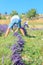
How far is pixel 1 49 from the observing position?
7738 mm

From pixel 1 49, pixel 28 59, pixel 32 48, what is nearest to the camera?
pixel 28 59

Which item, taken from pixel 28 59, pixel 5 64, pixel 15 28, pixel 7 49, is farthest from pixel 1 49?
pixel 15 28

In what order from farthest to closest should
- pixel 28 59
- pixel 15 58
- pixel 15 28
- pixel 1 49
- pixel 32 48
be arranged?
1. pixel 15 28
2. pixel 32 48
3. pixel 1 49
4. pixel 28 59
5. pixel 15 58

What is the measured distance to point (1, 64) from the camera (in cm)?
647

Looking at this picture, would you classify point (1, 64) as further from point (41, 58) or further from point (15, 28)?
point (15, 28)

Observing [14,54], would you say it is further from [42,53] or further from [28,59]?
[42,53]

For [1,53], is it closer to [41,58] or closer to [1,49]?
[1,49]

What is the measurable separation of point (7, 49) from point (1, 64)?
1168 millimetres

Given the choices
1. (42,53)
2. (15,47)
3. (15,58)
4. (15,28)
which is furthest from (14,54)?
(15,28)

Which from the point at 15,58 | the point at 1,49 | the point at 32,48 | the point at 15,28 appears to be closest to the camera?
the point at 15,58

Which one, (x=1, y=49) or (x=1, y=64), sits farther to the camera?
(x=1, y=49)

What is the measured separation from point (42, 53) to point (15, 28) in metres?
5.20

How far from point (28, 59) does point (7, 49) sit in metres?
0.71

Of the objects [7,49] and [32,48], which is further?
[32,48]
